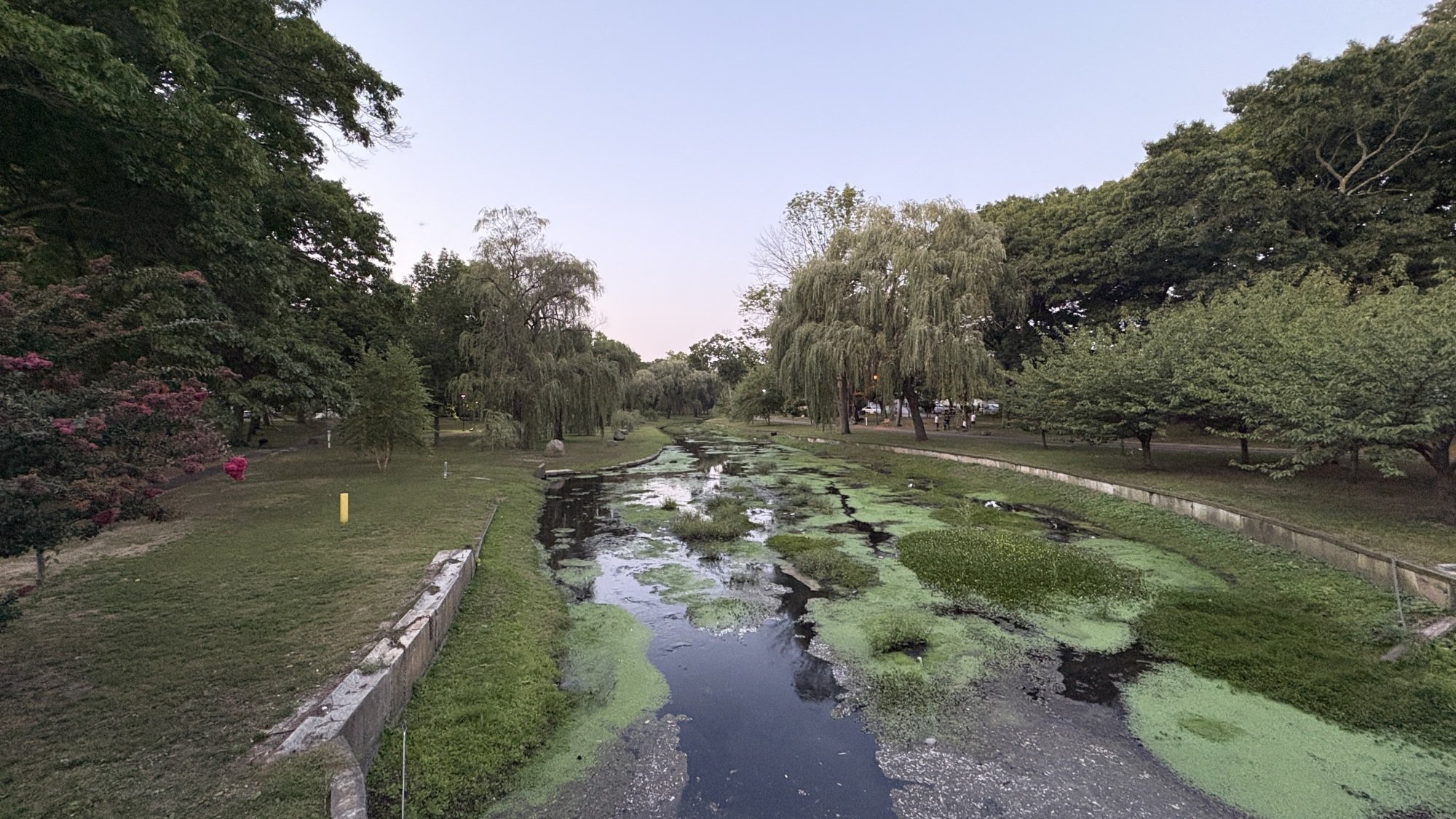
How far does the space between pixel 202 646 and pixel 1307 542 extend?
1223 cm

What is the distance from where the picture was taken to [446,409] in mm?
26812

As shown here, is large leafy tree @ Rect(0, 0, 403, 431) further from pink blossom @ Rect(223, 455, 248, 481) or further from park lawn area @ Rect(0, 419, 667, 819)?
pink blossom @ Rect(223, 455, 248, 481)

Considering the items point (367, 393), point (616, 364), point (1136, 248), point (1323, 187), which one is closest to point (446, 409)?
point (616, 364)

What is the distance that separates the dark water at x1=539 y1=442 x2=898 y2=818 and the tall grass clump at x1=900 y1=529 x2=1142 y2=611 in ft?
6.86

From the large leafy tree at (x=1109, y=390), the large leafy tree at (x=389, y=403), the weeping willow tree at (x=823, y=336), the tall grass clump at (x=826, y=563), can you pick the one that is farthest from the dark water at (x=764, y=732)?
the weeping willow tree at (x=823, y=336)

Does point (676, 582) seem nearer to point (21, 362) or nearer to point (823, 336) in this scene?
point (21, 362)

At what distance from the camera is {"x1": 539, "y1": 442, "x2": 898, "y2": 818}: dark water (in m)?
3.78

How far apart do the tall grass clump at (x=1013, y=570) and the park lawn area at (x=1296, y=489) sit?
284cm

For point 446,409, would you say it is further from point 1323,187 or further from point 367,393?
point 1323,187

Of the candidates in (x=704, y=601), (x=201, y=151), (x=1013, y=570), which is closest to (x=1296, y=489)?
(x=1013, y=570)

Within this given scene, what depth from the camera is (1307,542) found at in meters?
7.79

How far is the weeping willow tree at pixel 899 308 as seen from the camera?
1995cm

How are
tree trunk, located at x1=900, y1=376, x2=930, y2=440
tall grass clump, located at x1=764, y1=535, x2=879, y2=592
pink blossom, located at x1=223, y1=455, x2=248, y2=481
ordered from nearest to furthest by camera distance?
pink blossom, located at x1=223, y1=455, x2=248, y2=481, tall grass clump, located at x1=764, y1=535, x2=879, y2=592, tree trunk, located at x1=900, y1=376, x2=930, y2=440

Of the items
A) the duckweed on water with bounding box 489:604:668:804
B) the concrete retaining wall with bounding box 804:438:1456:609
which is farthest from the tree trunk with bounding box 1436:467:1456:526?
the duckweed on water with bounding box 489:604:668:804
